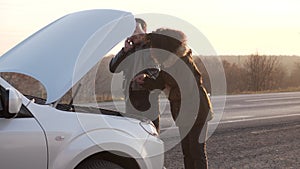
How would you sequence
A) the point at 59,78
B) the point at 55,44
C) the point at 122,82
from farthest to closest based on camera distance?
the point at 122,82 → the point at 55,44 → the point at 59,78

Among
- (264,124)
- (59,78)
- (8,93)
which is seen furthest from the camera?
(264,124)

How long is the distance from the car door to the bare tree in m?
28.6

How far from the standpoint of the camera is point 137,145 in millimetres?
4773

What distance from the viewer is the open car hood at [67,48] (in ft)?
14.2

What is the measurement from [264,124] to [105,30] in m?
8.57

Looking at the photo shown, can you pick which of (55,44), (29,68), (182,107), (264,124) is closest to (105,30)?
(55,44)

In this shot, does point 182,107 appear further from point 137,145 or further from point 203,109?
point 137,145

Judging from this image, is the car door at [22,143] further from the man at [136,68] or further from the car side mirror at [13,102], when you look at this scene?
the man at [136,68]

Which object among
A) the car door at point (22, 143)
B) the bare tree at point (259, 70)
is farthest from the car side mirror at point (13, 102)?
the bare tree at point (259, 70)

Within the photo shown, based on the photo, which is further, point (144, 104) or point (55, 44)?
point (144, 104)

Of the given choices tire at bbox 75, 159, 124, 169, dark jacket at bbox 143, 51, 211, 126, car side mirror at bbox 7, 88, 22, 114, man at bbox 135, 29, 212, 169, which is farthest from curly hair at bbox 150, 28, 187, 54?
car side mirror at bbox 7, 88, 22, 114

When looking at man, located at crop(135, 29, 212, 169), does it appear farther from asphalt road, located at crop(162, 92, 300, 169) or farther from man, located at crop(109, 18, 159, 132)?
asphalt road, located at crop(162, 92, 300, 169)

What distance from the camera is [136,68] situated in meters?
6.08

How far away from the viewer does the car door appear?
13.2ft
